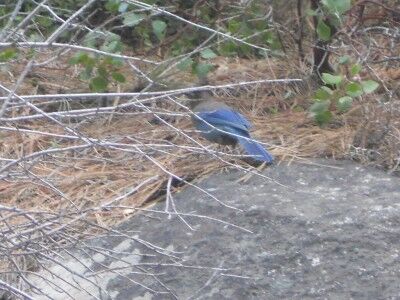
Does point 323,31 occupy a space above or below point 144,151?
above

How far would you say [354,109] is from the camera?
4.85 metres

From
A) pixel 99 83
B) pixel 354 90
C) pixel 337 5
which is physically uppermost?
pixel 337 5

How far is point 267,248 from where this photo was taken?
385 cm

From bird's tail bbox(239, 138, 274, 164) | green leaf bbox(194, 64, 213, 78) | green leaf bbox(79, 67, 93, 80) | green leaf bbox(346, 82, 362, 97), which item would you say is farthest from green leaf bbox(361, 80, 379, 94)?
green leaf bbox(79, 67, 93, 80)

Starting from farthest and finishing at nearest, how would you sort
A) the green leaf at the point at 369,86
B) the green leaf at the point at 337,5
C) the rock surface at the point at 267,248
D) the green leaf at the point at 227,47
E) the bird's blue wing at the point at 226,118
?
the green leaf at the point at 227,47
the bird's blue wing at the point at 226,118
the green leaf at the point at 337,5
the green leaf at the point at 369,86
the rock surface at the point at 267,248

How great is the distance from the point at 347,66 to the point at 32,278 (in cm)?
184

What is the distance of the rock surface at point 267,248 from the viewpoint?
368 cm

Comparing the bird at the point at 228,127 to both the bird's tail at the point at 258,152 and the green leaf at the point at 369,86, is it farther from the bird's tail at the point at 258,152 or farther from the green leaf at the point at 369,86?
the green leaf at the point at 369,86

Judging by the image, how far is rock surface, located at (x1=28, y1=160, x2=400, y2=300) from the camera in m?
3.68

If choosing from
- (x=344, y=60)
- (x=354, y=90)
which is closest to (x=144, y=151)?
(x=354, y=90)

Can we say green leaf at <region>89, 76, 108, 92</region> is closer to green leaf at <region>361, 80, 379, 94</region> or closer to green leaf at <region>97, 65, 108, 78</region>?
green leaf at <region>97, 65, 108, 78</region>

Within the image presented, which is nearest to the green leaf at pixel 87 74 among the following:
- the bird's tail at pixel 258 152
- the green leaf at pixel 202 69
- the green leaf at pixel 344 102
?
the green leaf at pixel 202 69

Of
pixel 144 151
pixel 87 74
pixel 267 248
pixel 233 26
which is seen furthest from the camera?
pixel 233 26

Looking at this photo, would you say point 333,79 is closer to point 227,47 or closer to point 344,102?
point 344,102
